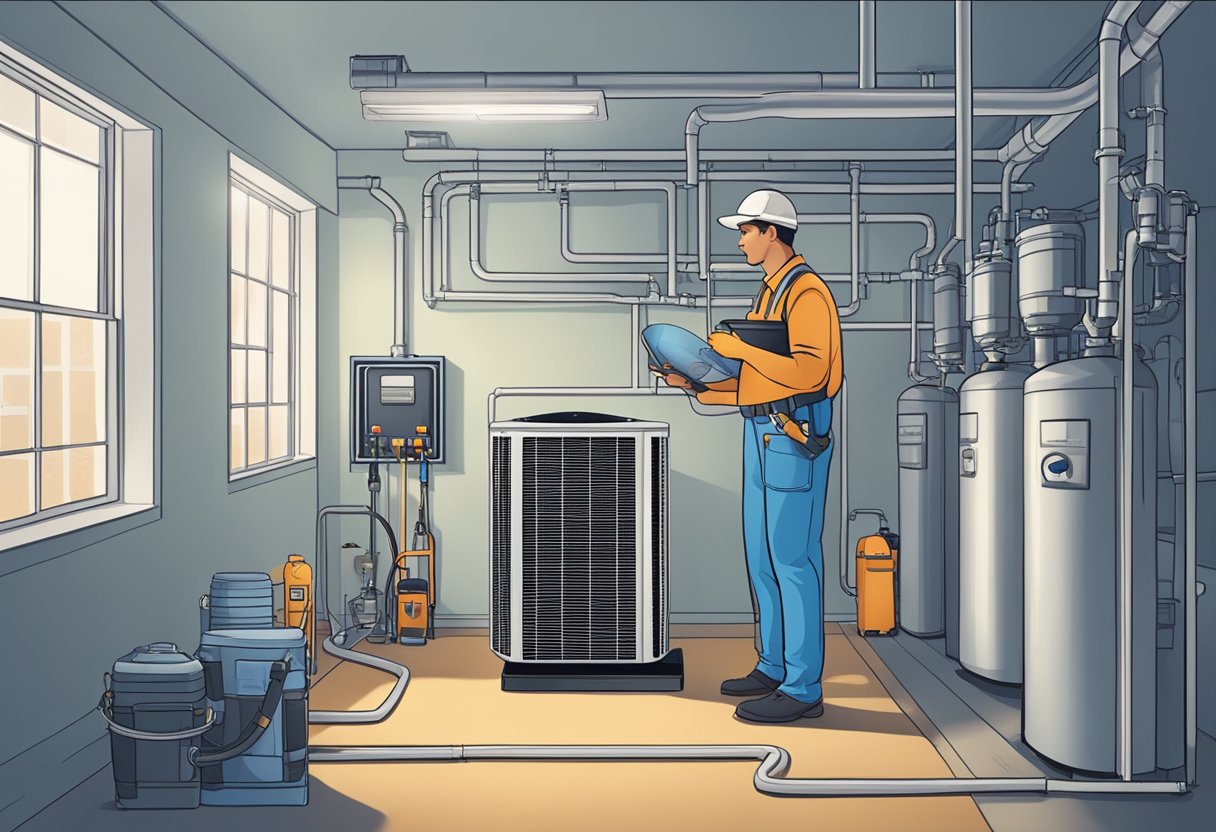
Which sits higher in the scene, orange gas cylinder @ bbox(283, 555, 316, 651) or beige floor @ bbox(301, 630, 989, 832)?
orange gas cylinder @ bbox(283, 555, 316, 651)

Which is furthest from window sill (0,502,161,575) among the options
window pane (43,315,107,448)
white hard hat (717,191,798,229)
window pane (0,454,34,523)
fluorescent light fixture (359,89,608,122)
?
window pane (0,454,34,523)

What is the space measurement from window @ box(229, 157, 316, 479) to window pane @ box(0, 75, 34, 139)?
1427 millimetres

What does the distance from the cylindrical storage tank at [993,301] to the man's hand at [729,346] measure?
0.89 metres

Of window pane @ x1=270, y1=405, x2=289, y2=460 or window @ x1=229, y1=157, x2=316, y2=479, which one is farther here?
window pane @ x1=270, y1=405, x2=289, y2=460

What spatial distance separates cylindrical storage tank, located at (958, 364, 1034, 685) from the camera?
371 cm

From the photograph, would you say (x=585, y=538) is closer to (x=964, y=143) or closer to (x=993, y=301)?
(x=993, y=301)

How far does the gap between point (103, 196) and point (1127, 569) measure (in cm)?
357

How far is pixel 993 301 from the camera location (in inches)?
135

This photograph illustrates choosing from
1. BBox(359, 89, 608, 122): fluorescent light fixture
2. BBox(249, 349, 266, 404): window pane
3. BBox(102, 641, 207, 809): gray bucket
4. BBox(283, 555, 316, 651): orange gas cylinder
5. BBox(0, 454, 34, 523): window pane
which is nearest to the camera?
BBox(102, 641, 207, 809): gray bucket

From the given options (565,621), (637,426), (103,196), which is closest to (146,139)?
(103,196)

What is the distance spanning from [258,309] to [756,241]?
2801 millimetres

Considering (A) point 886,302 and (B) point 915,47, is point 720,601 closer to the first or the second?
(A) point 886,302

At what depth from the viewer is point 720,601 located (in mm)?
5168

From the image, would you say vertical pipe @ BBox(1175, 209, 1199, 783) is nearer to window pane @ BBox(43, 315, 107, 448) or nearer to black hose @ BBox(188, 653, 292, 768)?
black hose @ BBox(188, 653, 292, 768)
